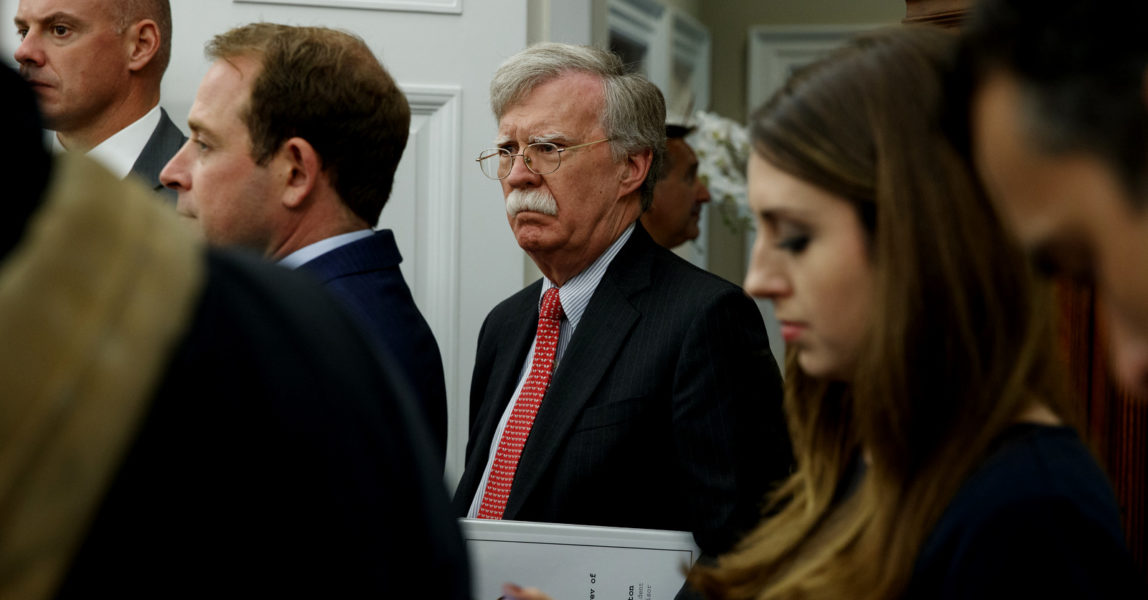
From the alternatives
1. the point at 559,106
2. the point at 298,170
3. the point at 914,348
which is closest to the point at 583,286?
the point at 559,106

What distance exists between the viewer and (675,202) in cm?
324

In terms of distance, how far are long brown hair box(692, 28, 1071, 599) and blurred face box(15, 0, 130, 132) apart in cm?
162

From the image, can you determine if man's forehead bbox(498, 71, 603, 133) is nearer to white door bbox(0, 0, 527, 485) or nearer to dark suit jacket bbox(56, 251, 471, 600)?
white door bbox(0, 0, 527, 485)

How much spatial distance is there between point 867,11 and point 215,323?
5.15 metres

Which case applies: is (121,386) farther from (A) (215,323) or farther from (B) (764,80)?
(B) (764,80)

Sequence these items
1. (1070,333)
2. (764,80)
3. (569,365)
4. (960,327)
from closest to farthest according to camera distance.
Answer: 1. (960,327)
2. (1070,333)
3. (569,365)
4. (764,80)

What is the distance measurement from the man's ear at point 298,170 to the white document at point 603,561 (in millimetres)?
548

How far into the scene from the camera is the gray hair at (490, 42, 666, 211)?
2023 mm

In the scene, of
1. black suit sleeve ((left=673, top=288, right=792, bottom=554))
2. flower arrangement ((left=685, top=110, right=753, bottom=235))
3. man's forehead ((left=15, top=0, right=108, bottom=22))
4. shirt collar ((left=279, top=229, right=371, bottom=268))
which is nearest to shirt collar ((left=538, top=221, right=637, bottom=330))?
black suit sleeve ((left=673, top=288, right=792, bottom=554))

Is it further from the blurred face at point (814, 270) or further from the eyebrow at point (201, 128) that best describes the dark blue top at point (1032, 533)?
the eyebrow at point (201, 128)

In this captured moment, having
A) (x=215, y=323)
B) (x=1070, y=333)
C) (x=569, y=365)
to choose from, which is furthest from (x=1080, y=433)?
(x=569, y=365)

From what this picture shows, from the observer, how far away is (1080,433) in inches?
39.3

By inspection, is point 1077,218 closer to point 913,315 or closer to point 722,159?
point 913,315

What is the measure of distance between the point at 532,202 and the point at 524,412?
0.35 m
